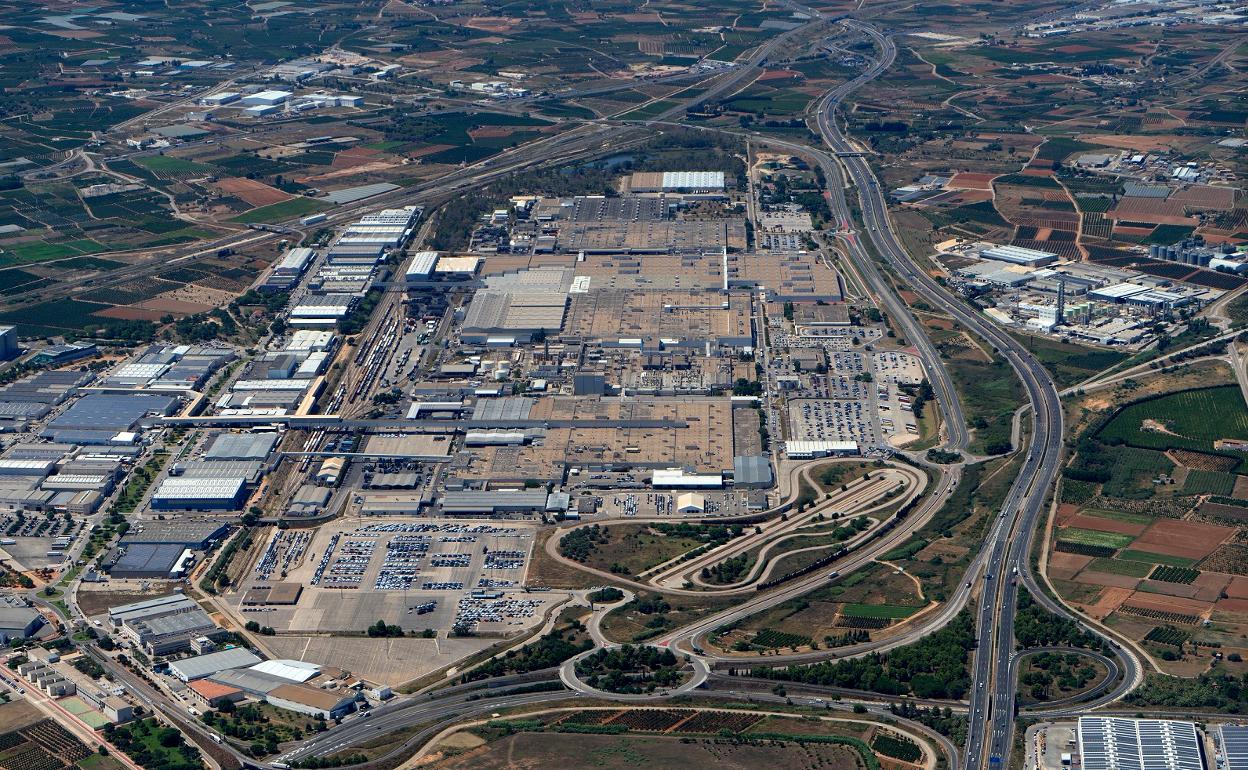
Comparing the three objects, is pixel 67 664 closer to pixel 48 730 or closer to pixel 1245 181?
pixel 48 730

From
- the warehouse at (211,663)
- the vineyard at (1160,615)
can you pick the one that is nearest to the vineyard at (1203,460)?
the vineyard at (1160,615)

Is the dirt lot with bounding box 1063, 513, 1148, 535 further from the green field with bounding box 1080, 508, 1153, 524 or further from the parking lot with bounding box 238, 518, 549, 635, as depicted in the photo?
the parking lot with bounding box 238, 518, 549, 635

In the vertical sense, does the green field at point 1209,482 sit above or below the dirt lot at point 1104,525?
above

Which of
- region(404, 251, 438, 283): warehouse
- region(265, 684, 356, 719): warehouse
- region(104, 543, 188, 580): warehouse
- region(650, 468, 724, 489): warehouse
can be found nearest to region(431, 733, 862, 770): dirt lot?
region(265, 684, 356, 719): warehouse

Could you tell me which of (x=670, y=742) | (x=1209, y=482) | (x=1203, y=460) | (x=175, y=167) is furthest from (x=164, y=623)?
(x=175, y=167)

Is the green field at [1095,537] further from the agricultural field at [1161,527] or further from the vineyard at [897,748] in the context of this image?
the vineyard at [897,748]

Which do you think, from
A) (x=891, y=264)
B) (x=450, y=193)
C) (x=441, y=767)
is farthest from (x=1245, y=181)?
(x=441, y=767)
